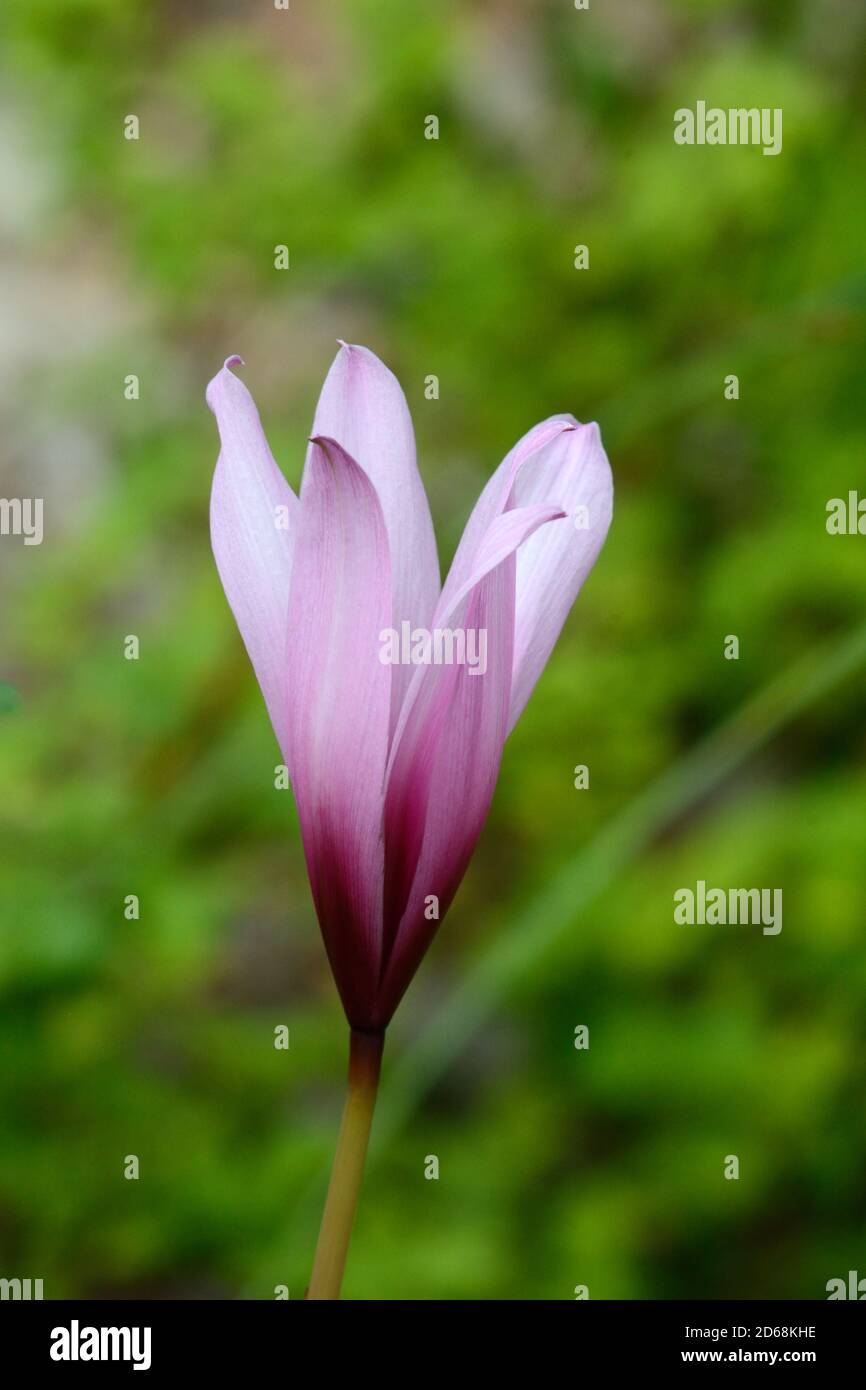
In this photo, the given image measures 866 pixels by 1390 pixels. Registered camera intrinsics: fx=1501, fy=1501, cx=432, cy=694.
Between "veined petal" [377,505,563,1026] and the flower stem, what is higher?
"veined petal" [377,505,563,1026]

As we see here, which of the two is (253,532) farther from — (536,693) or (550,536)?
(536,693)

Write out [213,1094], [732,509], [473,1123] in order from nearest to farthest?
[213,1094] < [473,1123] < [732,509]

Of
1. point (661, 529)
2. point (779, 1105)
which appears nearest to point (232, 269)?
point (661, 529)

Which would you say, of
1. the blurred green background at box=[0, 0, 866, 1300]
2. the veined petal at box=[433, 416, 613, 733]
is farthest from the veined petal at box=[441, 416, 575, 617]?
the blurred green background at box=[0, 0, 866, 1300]

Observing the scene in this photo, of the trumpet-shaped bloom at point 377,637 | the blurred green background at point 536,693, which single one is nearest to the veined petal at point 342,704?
the trumpet-shaped bloom at point 377,637

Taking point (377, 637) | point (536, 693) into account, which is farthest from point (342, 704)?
point (536, 693)

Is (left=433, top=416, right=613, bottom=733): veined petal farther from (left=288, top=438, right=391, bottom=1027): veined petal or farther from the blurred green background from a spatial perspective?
the blurred green background
